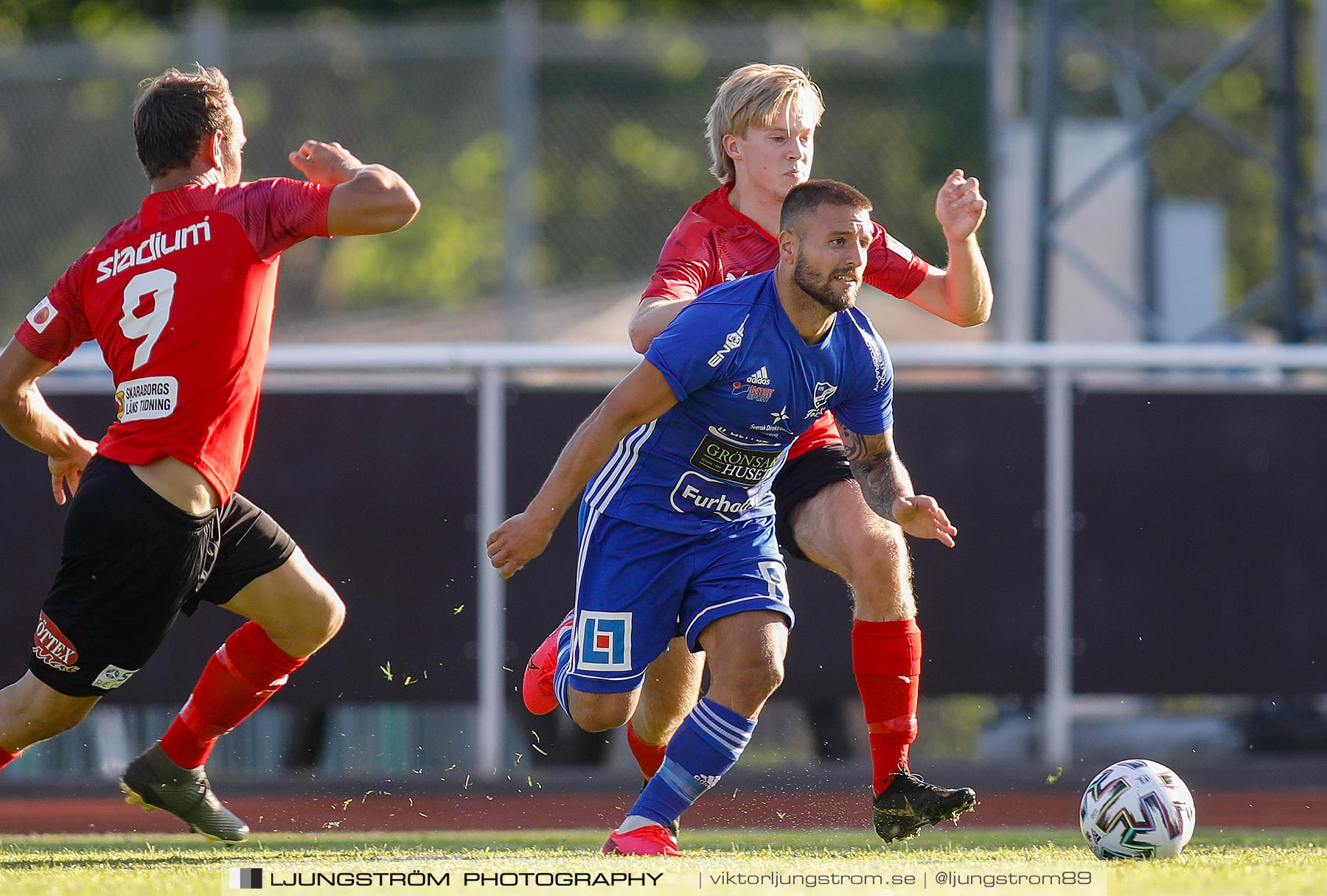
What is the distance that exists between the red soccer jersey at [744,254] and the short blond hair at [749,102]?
0.49 feet

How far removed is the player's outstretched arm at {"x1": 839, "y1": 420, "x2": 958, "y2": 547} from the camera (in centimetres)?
481

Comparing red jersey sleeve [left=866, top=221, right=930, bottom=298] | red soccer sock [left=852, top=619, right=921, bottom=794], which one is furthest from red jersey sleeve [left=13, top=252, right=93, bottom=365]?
red soccer sock [left=852, top=619, right=921, bottom=794]

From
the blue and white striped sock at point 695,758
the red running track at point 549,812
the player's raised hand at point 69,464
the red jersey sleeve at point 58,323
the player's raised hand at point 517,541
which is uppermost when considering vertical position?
the red jersey sleeve at point 58,323

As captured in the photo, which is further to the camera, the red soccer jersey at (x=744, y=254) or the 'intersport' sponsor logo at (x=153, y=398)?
the red soccer jersey at (x=744, y=254)

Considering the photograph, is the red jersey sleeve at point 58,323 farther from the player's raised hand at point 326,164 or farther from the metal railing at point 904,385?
the metal railing at point 904,385

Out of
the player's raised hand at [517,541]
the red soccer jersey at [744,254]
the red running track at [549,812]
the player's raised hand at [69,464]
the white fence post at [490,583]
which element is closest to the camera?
the player's raised hand at [517,541]

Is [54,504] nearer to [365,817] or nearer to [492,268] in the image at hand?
[365,817]

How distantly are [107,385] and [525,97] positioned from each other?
5.52 meters

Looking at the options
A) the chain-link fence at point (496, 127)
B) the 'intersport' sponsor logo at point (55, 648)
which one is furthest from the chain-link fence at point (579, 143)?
the 'intersport' sponsor logo at point (55, 648)

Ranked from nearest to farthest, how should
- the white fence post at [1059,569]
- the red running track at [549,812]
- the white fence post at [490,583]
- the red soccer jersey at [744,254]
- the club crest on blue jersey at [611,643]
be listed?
the club crest on blue jersey at [611,643] < the red soccer jersey at [744,254] < the red running track at [549,812] < the white fence post at [490,583] < the white fence post at [1059,569]

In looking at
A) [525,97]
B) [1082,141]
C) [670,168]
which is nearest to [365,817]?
[525,97]

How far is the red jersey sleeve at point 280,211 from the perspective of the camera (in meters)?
4.72

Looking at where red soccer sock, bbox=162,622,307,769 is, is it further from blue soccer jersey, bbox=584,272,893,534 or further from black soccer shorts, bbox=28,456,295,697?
blue soccer jersey, bbox=584,272,893,534

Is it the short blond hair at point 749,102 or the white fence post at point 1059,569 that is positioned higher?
the short blond hair at point 749,102
